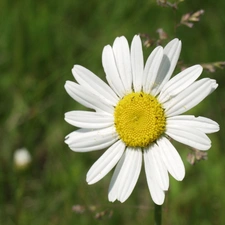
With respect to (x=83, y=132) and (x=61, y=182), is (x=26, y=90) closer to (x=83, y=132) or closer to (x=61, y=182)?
(x=61, y=182)

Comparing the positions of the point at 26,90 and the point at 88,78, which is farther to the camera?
the point at 26,90

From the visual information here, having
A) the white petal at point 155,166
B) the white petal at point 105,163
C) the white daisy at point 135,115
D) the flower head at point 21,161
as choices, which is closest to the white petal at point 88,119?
the white daisy at point 135,115

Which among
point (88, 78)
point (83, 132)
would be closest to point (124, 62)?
point (88, 78)

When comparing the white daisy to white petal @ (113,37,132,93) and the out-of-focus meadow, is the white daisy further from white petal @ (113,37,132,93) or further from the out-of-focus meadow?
the out-of-focus meadow

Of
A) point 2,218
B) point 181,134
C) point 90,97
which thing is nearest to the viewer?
point 181,134

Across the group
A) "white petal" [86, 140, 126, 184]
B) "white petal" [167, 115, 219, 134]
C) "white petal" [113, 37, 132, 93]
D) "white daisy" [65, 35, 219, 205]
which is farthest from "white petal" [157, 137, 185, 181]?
"white petal" [113, 37, 132, 93]
